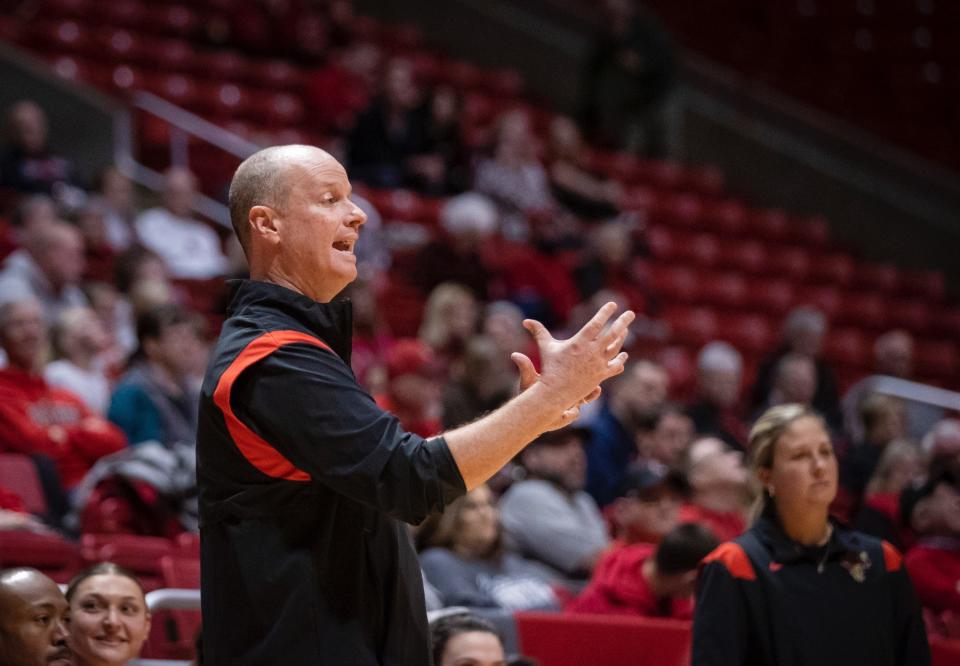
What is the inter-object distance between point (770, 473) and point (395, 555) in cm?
137

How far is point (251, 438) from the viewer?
2.13 m

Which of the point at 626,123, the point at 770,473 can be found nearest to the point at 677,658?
the point at 770,473

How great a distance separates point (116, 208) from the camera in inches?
306

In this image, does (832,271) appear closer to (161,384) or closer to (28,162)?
(28,162)

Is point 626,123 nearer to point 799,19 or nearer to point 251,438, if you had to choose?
point 799,19

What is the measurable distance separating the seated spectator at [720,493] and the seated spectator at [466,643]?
1765 millimetres

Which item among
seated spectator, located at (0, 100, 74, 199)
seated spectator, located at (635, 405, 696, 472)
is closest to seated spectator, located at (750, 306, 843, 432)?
seated spectator, located at (635, 405, 696, 472)

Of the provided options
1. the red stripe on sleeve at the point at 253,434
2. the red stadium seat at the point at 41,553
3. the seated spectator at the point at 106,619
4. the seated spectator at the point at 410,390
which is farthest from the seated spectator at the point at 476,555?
the red stripe on sleeve at the point at 253,434

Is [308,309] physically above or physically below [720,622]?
above

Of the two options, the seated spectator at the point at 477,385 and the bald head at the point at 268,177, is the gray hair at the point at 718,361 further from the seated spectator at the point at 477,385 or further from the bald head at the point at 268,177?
the bald head at the point at 268,177

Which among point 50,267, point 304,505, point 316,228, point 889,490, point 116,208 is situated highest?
point 116,208

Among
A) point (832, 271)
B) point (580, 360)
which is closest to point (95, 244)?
point (580, 360)

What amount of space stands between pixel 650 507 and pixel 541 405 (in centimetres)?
316

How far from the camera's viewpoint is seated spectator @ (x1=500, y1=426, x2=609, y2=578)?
5.50 m
